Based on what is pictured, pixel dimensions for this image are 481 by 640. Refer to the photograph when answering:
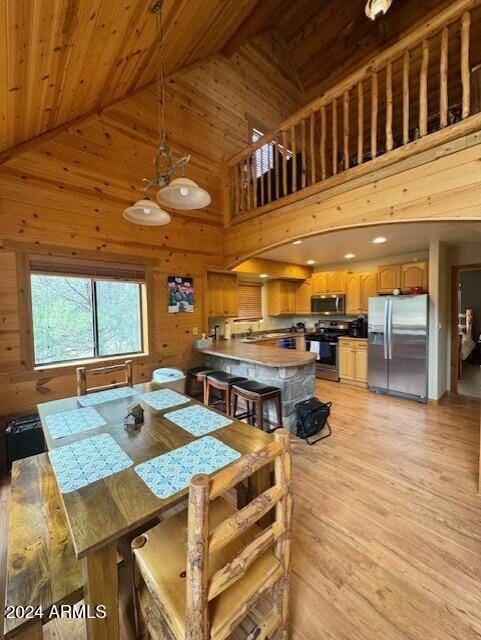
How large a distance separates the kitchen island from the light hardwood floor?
0.47 metres

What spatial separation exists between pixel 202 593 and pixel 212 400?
331 cm

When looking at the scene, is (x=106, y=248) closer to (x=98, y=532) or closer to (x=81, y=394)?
(x=81, y=394)

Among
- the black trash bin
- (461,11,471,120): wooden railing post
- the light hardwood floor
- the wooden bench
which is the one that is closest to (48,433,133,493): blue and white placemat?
the wooden bench

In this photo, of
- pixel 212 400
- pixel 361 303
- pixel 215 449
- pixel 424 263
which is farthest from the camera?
pixel 361 303

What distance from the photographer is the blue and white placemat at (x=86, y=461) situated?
1172 millimetres

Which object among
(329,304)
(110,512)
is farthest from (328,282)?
(110,512)

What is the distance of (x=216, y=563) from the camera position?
109 centimetres

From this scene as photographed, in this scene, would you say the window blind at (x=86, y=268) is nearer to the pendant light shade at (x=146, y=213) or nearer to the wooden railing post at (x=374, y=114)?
the pendant light shade at (x=146, y=213)

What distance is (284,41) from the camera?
553 centimetres

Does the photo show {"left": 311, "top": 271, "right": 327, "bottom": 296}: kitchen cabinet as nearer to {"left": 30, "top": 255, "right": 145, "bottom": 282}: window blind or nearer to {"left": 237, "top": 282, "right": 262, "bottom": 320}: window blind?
{"left": 237, "top": 282, "right": 262, "bottom": 320}: window blind

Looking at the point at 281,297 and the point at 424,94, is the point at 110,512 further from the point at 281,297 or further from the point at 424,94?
the point at 281,297

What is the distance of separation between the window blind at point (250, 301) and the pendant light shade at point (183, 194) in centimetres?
374

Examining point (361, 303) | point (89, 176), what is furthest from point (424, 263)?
point (89, 176)

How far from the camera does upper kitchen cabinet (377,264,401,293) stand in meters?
4.88
